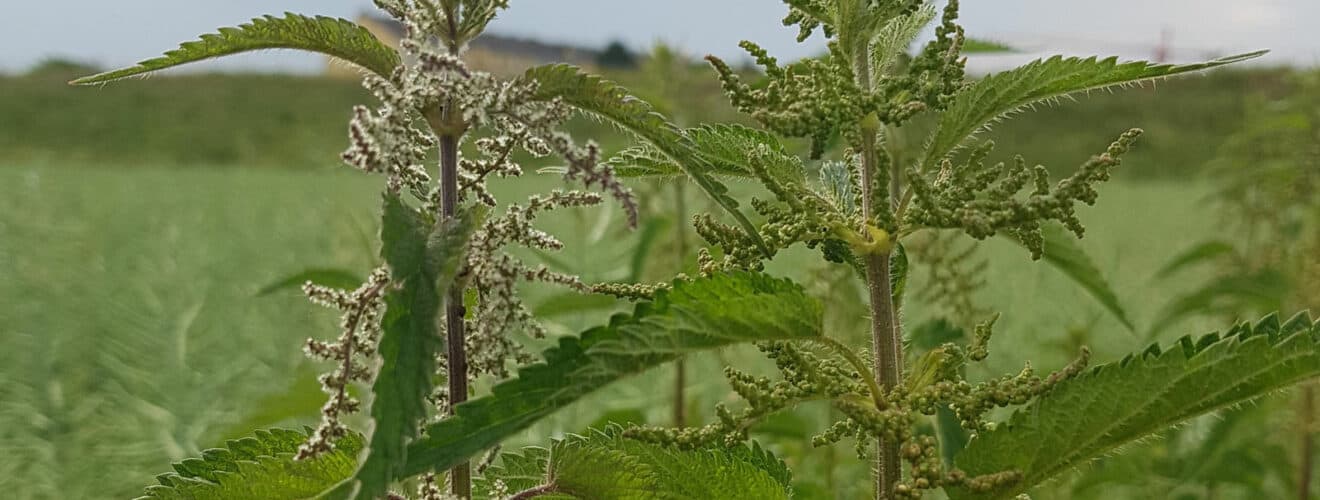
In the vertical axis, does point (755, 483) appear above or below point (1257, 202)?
below

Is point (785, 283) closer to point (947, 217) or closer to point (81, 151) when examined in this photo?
point (947, 217)

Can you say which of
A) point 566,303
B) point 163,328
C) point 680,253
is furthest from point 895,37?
point 163,328

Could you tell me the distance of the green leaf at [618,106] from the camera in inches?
28.9

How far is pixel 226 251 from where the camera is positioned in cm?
636

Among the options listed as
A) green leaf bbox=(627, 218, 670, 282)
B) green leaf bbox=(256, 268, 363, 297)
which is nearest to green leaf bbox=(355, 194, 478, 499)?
green leaf bbox=(256, 268, 363, 297)

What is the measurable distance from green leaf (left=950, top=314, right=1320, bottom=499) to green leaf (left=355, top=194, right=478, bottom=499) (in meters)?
0.44

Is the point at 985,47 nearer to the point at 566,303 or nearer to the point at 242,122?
the point at 566,303

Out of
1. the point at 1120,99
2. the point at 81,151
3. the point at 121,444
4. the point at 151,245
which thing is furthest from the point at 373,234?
the point at 1120,99

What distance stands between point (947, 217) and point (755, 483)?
0.27 metres

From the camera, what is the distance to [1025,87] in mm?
846

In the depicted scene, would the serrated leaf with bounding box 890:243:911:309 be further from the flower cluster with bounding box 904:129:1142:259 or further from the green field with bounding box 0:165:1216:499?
the green field with bounding box 0:165:1216:499

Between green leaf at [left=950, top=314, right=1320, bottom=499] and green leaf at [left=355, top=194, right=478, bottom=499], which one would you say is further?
green leaf at [left=950, top=314, right=1320, bottom=499]

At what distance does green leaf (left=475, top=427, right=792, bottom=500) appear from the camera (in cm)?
82

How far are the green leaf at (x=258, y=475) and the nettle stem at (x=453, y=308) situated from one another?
88mm
